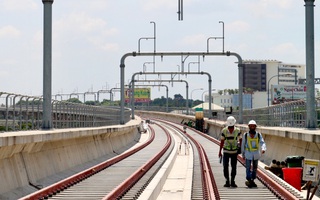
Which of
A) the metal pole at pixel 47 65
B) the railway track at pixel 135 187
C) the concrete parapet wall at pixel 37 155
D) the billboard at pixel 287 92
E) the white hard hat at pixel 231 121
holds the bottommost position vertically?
the railway track at pixel 135 187

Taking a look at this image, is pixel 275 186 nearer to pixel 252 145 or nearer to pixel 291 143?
pixel 252 145

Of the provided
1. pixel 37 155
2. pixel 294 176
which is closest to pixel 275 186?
pixel 294 176

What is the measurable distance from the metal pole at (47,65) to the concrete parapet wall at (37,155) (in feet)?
3.39

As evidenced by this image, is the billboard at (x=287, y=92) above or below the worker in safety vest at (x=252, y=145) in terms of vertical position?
above

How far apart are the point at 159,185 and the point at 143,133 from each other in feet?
191

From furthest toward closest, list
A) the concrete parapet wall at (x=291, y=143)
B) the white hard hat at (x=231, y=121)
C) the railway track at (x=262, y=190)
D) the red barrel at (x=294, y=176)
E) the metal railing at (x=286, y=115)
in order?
the metal railing at (x=286, y=115) → the concrete parapet wall at (x=291, y=143) → the red barrel at (x=294, y=176) → the white hard hat at (x=231, y=121) → the railway track at (x=262, y=190)

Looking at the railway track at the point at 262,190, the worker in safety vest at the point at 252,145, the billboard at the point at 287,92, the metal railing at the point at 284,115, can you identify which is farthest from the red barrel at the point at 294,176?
the billboard at the point at 287,92

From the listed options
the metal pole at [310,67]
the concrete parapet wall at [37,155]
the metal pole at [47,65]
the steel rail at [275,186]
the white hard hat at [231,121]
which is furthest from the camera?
the metal pole at [310,67]

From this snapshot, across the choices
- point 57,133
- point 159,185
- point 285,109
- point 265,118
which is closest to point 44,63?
point 57,133

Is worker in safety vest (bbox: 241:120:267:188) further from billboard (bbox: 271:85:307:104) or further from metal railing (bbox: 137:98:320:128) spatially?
billboard (bbox: 271:85:307:104)

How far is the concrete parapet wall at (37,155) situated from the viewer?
17.6m

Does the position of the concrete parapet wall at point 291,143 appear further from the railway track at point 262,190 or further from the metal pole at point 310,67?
the railway track at point 262,190

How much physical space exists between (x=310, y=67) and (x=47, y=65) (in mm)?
9398

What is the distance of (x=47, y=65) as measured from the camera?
26.6 metres
